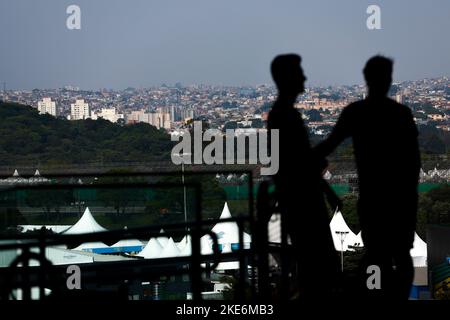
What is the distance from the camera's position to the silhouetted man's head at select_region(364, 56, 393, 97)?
11.4ft

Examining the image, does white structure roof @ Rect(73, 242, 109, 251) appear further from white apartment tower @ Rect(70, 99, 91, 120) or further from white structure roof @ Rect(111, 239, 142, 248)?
white apartment tower @ Rect(70, 99, 91, 120)

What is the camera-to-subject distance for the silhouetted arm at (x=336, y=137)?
11.5 feet

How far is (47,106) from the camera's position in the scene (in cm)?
6244

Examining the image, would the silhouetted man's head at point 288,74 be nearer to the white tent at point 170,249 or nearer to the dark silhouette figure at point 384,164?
the dark silhouette figure at point 384,164

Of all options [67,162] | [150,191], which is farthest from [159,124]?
[150,191]

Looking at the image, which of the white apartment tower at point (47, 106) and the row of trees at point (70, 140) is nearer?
the row of trees at point (70, 140)

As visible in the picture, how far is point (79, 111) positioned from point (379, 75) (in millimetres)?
59483

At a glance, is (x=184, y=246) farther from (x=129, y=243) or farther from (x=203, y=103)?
(x=203, y=103)

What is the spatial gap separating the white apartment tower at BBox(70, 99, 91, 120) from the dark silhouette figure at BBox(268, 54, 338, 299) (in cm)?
5659

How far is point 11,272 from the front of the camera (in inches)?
162

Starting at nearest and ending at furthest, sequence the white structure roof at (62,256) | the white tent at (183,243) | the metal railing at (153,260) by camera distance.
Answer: the metal railing at (153,260) → the white structure roof at (62,256) → the white tent at (183,243)

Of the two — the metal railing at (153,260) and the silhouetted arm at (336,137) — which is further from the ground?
the silhouetted arm at (336,137)

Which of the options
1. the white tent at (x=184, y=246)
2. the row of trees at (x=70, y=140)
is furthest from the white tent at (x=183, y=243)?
the row of trees at (x=70, y=140)

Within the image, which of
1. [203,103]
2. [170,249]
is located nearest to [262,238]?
[170,249]
